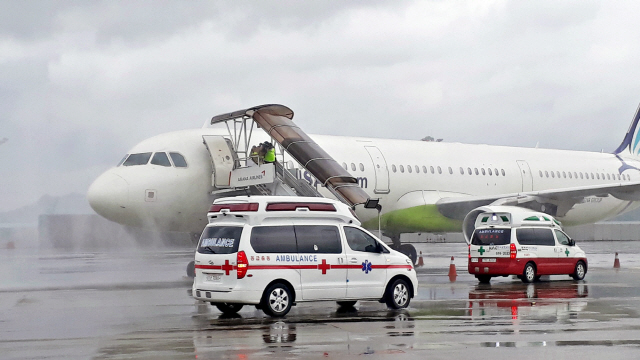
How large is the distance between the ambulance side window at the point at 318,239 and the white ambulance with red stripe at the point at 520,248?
8384 mm

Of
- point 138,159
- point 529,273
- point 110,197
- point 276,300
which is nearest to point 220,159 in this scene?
point 138,159

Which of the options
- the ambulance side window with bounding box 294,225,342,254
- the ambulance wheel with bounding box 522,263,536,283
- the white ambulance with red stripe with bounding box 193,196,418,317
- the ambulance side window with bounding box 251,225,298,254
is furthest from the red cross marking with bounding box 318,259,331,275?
the ambulance wheel with bounding box 522,263,536,283

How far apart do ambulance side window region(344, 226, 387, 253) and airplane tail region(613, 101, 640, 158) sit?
2636cm

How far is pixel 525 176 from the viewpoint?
3136 cm

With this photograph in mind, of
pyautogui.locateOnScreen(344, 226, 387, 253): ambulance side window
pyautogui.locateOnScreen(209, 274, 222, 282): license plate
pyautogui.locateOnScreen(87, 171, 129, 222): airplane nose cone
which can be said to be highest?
pyautogui.locateOnScreen(87, 171, 129, 222): airplane nose cone

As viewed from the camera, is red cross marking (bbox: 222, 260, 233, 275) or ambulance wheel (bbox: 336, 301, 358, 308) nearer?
red cross marking (bbox: 222, 260, 233, 275)

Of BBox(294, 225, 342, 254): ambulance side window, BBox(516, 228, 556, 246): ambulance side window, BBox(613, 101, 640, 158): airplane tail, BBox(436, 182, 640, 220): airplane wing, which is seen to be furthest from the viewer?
BBox(613, 101, 640, 158): airplane tail

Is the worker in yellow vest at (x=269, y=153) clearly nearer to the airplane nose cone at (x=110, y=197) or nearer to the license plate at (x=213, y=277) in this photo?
the airplane nose cone at (x=110, y=197)

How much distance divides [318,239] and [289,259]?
824mm

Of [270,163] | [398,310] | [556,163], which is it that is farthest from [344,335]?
[556,163]

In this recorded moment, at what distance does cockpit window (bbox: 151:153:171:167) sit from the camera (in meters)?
22.8

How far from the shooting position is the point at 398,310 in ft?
47.4

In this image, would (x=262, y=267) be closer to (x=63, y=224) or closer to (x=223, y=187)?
(x=223, y=187)

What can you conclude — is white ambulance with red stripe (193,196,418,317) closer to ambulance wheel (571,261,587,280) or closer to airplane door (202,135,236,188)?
airplane door (202,135,236,188)
